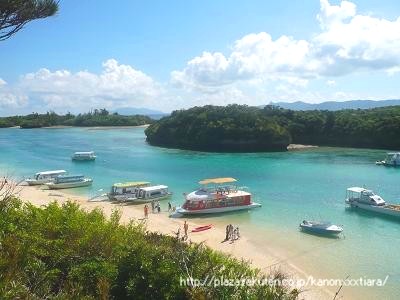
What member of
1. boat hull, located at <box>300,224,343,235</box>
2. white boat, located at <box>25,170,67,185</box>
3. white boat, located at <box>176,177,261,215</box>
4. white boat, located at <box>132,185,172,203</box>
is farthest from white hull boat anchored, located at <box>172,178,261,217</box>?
white boat, located at <box>25,170,67,185</box>

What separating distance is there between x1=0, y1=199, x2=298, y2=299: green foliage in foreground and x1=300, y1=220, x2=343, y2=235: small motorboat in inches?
754

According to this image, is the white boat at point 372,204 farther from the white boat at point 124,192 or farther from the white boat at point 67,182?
the white boat at point 67,182

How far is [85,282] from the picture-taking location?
39.4ft

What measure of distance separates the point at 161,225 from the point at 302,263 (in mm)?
13026

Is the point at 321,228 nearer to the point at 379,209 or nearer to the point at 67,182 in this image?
the point at 379,209

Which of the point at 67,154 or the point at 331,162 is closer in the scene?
the point at 331,162

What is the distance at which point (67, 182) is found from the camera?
54656 mm

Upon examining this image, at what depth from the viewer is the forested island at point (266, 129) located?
97312 mm

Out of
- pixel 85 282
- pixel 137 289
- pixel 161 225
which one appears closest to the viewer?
pixel 137 289

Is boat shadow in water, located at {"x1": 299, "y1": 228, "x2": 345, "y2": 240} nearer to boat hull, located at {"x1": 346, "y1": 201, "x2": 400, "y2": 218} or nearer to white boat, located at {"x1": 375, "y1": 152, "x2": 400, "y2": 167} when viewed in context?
boat hull, located at {"x1": 346, "y1": 201, "x2": 400, "y2": 218}

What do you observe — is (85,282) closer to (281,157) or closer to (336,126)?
(281,157)

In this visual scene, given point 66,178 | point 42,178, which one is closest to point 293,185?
point 66,178

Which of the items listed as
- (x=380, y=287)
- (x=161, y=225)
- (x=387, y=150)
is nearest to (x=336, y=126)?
(x=387, y=150)

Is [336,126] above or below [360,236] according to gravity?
above
